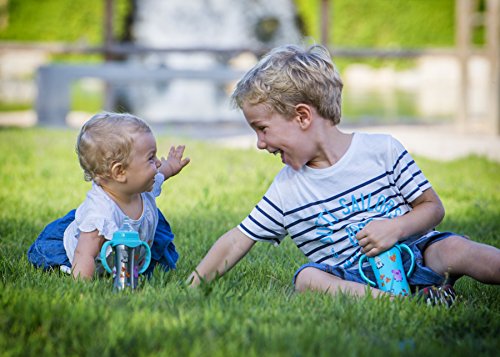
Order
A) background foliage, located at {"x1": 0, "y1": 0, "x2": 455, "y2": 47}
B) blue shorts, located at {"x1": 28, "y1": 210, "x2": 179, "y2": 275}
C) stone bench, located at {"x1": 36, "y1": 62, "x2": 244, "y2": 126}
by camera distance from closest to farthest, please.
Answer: blue shorts, located at {"x1": 28, "y1": 210, "x2": 179, "y2": 275}, stone bench, located at {"x1": 36, "y1": 62, "x2": 244, "y2": 126}, background foliage, located at {"x1": 0, "y1": 0, "x2": 455, "y2": 47}

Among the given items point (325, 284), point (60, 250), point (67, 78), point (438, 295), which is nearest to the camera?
point (438, 295)

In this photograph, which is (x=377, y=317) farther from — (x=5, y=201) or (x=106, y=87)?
(x=106, y=87)

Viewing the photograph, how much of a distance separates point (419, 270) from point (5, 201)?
9.94 ft

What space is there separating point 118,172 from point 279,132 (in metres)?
0.69

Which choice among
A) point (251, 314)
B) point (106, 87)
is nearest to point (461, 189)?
point (251, 314)

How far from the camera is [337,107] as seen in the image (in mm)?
2973

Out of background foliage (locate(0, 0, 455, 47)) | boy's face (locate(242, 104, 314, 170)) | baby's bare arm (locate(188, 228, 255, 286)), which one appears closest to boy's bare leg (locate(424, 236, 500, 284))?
boy's face (locate(242, 104, 314, 170))

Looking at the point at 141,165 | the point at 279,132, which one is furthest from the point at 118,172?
the point at 279,132

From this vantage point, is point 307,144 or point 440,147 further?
point 440,147

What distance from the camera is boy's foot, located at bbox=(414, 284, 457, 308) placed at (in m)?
2.73

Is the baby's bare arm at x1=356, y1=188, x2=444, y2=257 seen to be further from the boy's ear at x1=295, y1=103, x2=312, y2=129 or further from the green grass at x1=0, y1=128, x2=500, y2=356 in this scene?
the boy's ear at x1=295, y1=103, x2=312, y2=129

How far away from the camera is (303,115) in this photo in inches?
114

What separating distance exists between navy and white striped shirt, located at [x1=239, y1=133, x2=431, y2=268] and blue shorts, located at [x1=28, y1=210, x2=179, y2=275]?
0.54 m

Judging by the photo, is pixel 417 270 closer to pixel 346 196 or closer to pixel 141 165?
pixel 346 196
